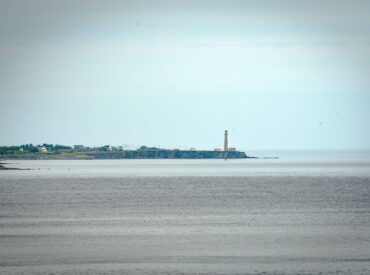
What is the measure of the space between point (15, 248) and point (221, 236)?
856 cm

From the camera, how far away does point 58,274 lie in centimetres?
1838

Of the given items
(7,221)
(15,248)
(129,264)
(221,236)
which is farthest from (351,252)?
(7,221)

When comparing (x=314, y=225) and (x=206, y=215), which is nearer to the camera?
(x=314, y=225)

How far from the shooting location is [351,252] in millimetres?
21688

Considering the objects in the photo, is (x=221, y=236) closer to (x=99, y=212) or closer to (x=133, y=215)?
(x=133, y=215)

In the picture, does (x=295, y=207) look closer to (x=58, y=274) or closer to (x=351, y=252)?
(x=351, y=252)

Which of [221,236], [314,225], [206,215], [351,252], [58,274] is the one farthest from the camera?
[206,215]

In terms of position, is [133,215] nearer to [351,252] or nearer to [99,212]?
[99,212]

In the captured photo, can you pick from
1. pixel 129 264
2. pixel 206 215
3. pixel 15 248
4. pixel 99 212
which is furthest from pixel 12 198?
pixel 129 264

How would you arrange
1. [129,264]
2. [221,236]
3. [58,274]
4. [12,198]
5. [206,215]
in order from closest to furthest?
[58,274], [129,264], [221,236], [206,215], [12,198]

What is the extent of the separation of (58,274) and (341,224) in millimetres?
16367

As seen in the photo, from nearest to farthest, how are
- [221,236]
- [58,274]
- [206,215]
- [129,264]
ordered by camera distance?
[58,274], [129,264], [221,236], [206,215]

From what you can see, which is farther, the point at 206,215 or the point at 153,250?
the point at 206,215

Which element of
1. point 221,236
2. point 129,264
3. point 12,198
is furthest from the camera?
point 12,198
